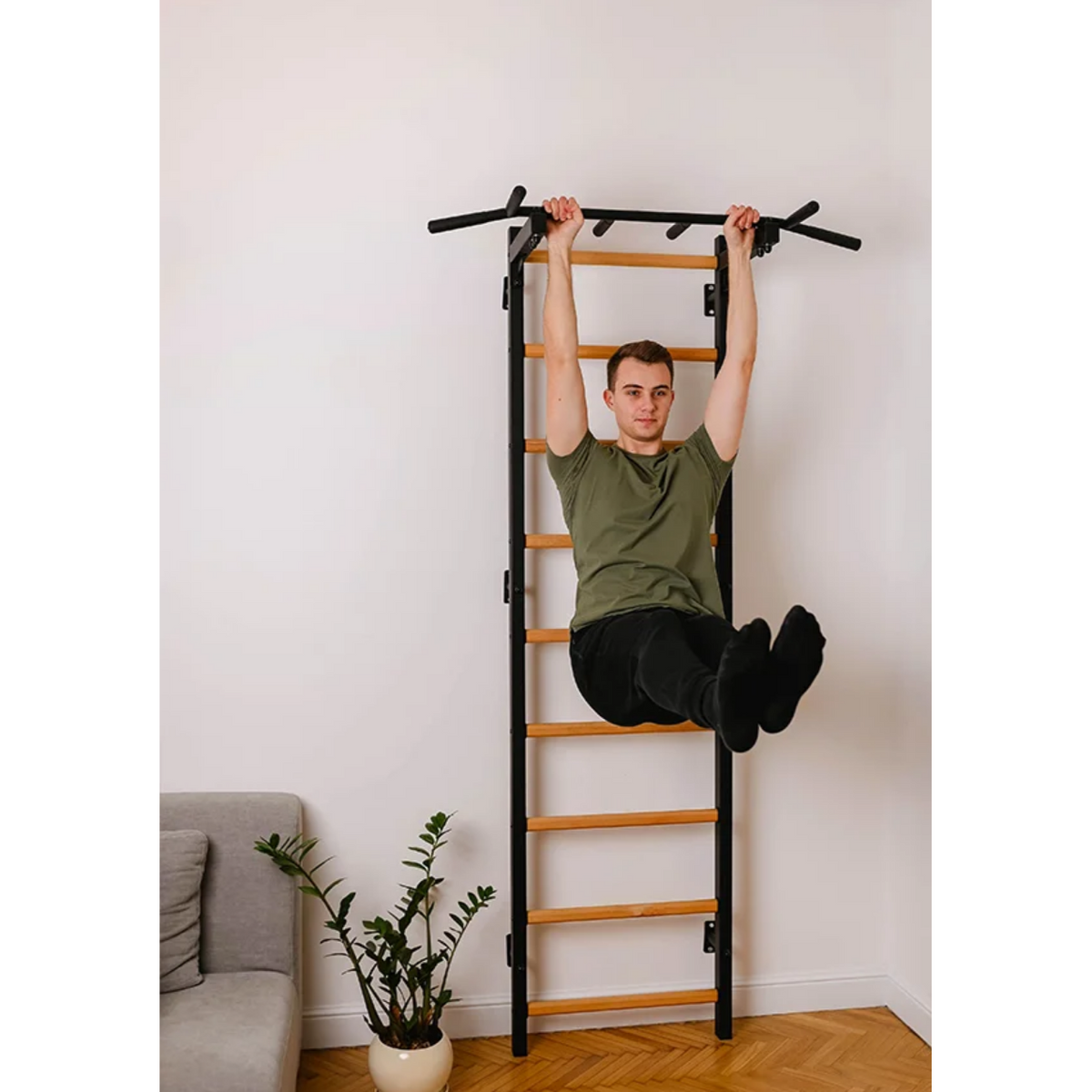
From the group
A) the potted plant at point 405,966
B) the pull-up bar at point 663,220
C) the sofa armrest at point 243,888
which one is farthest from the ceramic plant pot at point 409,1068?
the pull-up bar at point 663,220

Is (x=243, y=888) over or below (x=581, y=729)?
below

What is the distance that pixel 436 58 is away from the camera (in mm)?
3367

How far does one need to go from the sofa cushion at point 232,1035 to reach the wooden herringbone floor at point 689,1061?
0.39 metres

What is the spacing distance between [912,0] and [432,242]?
1.73 meters

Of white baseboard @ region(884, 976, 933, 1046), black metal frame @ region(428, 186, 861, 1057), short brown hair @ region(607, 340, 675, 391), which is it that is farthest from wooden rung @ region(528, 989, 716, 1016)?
short brown hair @ region(607, 340, 675, 391)

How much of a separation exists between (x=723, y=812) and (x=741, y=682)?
A: 1.38 m

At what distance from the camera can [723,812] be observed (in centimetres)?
335

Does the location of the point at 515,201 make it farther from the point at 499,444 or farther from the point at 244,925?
the point at 244,925

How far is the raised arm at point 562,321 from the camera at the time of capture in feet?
9.40

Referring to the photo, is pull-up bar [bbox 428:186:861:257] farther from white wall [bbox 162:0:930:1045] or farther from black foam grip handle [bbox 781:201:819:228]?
white wall [bbox 162:0:930:1045]

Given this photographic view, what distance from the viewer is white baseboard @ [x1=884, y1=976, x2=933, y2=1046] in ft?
11.2

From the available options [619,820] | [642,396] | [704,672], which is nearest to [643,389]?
[642,396]

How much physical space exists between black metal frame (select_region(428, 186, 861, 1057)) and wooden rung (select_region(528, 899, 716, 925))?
0.13ft

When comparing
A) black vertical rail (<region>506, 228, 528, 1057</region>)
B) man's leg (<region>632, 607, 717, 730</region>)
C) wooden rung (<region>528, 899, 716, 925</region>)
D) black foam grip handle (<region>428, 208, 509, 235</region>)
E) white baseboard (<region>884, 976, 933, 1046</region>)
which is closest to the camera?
man's leg (<region>632, 607, 717, 730</region>)
